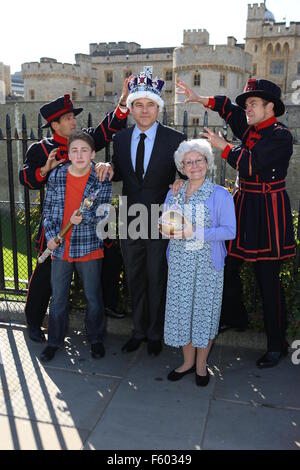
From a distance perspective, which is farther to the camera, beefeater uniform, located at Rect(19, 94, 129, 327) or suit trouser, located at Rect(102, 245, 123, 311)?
suit trouser, located at Rect(102, 245, 123, 311)

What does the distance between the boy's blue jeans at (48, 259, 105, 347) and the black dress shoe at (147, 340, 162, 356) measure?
1.42 feet

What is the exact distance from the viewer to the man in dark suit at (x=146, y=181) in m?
3.54

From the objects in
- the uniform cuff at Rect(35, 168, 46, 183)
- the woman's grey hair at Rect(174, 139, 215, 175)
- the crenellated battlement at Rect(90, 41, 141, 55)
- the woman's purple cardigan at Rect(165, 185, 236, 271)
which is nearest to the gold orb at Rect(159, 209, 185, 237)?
the woman's purple cardigan at Rect(165, 185, 236, 271)

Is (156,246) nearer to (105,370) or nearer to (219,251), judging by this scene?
(219,251)

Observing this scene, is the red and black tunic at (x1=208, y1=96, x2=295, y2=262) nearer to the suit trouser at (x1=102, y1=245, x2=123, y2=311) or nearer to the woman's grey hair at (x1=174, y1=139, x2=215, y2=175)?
the woman's grey hair at (x1=174, y1=139, x2=215, y2=175)

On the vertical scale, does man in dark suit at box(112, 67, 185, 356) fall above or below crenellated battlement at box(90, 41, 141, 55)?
below

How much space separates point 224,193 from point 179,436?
5.51 feet

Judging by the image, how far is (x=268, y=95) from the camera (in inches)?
132

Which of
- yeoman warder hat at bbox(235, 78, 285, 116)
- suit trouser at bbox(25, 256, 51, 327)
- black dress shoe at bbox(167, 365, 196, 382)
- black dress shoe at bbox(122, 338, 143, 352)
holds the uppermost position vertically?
yeoman warder hat at bbox(235, 78, 285, 116)

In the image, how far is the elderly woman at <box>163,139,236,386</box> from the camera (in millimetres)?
3172

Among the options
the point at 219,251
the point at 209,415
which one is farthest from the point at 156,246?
the point at 209,415

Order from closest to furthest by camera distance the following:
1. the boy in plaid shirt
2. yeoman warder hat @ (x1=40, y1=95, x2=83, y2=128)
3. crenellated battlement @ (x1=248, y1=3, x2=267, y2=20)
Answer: the boy in plaid shirt
yeoman warder hat @ (x1=40, y1=95, x2=83, y2=128)
crenellated battlement @ (x1=248, y1=3, x2=267, y2=20)


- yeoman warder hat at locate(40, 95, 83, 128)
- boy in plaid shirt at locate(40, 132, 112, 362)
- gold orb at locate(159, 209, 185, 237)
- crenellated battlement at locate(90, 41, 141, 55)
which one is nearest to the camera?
gold orb at locate(159, 209, 185, 237)

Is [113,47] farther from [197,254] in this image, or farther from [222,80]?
[197,254]
